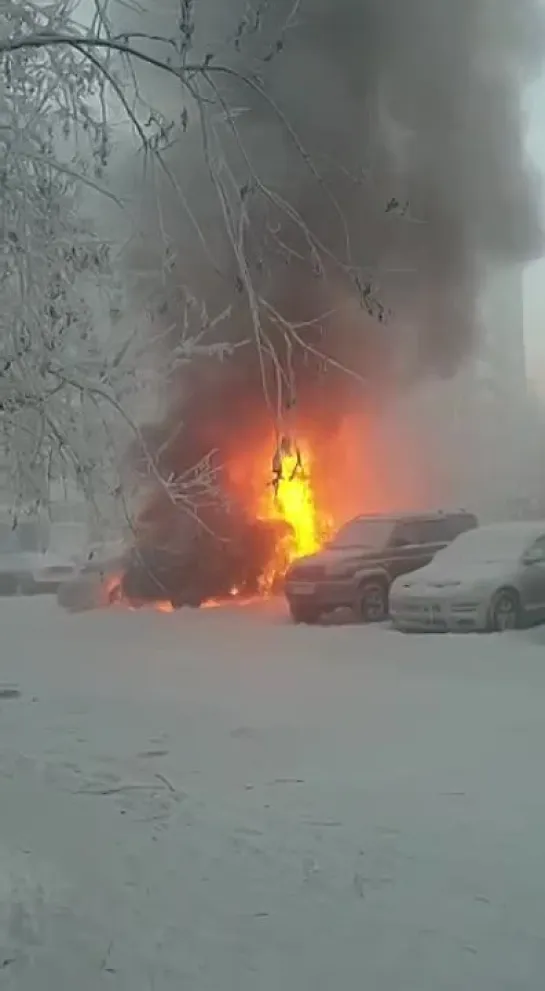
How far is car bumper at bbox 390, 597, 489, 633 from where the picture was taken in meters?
2.63

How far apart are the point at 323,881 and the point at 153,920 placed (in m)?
0.32

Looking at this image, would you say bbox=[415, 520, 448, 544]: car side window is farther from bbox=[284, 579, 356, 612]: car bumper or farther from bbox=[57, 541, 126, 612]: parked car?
bbox=[57, 541, 126, 612]: parked car

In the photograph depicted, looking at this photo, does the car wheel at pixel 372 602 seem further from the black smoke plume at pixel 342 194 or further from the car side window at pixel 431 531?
the black smoke plume at pixel 342 194

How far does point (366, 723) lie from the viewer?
2.42m

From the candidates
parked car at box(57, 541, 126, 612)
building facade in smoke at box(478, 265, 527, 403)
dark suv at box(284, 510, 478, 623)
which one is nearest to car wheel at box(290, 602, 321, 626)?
dark suv at box(284, 510, 478, 623)

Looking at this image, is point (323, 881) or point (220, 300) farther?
point (220, 300)

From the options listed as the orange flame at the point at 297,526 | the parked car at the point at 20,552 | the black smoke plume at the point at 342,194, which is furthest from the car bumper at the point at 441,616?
the parked car at the point at 20,552

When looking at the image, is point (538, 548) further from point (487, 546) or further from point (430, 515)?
point (430, 515)

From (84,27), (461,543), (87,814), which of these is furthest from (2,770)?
(84,27)

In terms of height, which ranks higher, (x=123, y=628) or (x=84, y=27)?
(x=84, y=27)

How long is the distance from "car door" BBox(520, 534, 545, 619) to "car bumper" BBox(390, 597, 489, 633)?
3.8 inches

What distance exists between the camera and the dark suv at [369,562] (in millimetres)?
2803

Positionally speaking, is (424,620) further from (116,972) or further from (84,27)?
(84,27)

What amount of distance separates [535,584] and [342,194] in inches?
40.3
